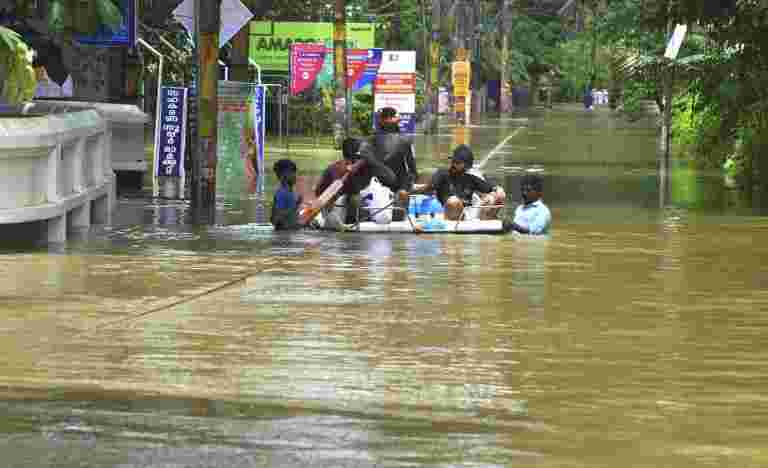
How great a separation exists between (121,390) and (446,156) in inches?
1421

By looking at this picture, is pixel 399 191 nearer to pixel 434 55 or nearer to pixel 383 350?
pixel 383 350

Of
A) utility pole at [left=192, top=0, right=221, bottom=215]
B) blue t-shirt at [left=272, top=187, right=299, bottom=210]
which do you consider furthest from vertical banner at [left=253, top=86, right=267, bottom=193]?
blue t-shirt at [left=272, top=187, right=299, bottom=210]

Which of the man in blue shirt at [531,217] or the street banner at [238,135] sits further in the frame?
the street banner at [238,135]

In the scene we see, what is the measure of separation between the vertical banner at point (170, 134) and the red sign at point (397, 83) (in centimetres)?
2453

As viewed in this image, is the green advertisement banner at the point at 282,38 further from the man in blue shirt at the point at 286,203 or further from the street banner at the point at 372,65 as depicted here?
the man in blue shirt at the point at 286,203

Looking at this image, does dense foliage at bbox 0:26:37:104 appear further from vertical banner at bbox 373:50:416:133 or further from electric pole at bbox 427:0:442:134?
electric pole at bbox 427:0:442:134

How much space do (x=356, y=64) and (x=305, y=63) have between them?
1.56 meters

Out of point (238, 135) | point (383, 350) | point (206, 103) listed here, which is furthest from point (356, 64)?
point (383, 350)

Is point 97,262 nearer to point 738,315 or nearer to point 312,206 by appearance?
point 312,206

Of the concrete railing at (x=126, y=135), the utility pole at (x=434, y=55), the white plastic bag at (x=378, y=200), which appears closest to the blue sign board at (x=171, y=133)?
the concrete railing at (x=126, y=135)

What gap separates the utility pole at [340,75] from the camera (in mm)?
48906

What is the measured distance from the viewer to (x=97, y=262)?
1770 centimetres

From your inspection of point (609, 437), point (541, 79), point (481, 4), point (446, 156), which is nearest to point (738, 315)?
point (609, 437)

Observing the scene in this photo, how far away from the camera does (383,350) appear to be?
39.0ft
